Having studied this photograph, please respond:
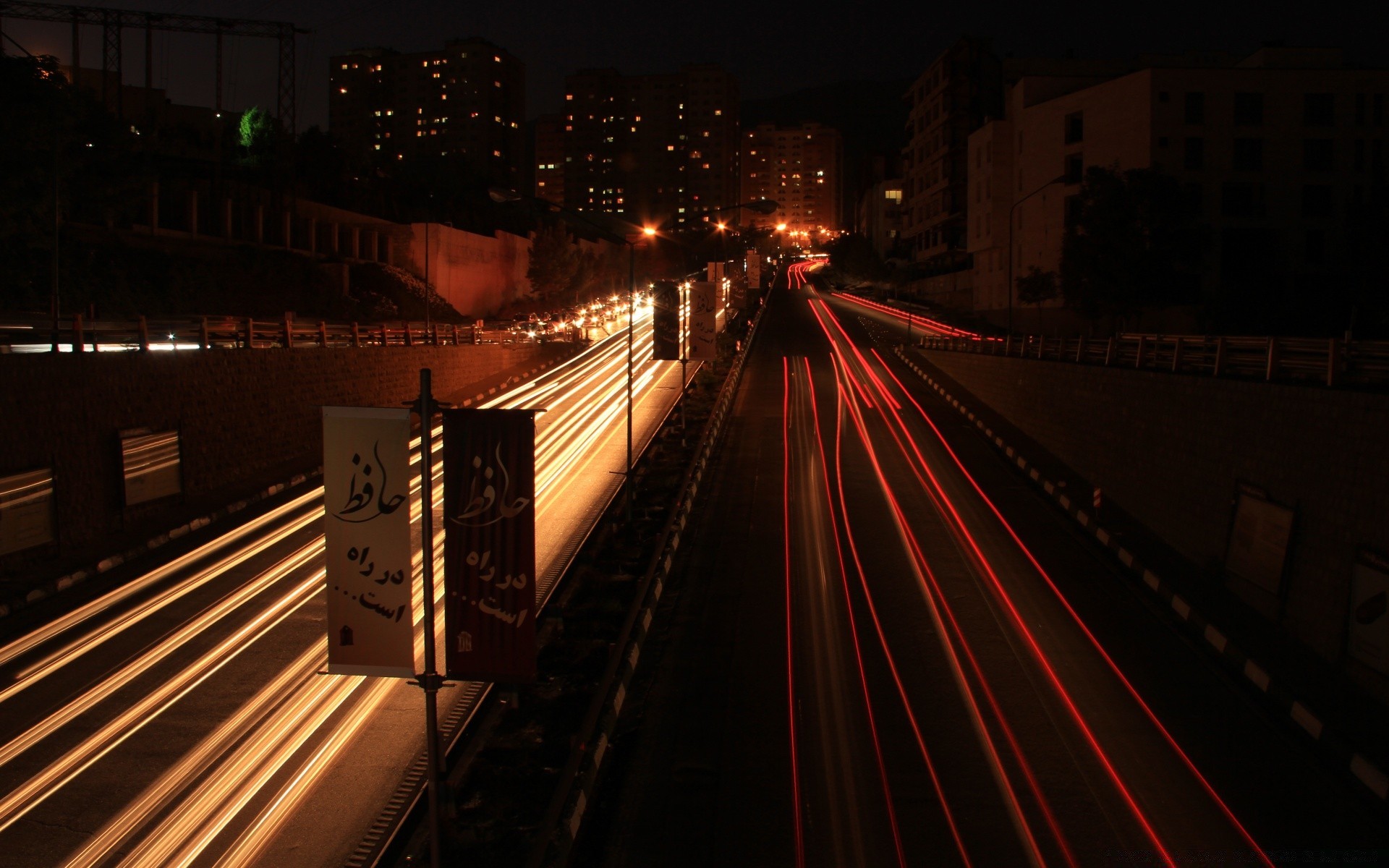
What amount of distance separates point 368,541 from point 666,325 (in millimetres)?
18662

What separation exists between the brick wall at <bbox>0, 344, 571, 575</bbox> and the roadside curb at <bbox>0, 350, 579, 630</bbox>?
1.34 feet

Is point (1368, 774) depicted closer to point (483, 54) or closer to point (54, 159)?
point (54, 159)

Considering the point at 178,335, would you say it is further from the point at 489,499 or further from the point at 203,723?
the point at 489,499

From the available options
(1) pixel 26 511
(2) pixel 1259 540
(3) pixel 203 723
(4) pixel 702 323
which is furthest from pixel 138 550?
(2) pixel 1259 540

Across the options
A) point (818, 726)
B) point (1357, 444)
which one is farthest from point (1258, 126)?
point (818, 726)

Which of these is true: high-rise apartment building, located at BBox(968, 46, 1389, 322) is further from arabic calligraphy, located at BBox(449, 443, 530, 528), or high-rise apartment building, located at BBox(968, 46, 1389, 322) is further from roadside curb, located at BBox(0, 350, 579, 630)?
arabic calligraphy, located at BBox(449, 443, 530, 528)

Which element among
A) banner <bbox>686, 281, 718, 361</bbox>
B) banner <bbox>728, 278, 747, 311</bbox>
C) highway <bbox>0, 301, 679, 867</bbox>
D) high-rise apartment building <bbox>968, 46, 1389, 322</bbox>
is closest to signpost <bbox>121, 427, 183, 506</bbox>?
highway <bbox>0, 301, 679, 867</bbox>

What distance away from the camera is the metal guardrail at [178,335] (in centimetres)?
1992

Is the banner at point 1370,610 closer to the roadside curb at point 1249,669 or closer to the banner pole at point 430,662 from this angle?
the roadside curb at point 1249,669

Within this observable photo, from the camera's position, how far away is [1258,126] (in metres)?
48.9

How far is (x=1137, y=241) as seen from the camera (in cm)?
3975

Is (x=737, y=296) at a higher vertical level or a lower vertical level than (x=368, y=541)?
higher

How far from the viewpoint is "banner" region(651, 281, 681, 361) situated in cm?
2588

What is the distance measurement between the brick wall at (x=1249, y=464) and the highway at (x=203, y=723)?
Answer: 11.5 meters
